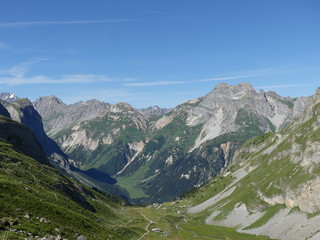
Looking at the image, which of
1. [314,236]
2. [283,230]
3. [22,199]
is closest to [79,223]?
[22,199]

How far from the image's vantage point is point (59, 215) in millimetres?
85062

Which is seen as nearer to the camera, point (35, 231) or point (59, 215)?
point (35, 231)

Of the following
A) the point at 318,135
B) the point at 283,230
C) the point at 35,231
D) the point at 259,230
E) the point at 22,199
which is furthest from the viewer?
the point at 318,135

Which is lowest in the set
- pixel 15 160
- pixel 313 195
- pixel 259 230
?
pixel 259 230

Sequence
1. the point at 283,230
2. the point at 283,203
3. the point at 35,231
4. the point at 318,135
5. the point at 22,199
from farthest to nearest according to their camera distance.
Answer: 1. the point at 318,135
2. the point at 283,203
3. the point at 283,230
4. the point at 22,199
5. the point at 35,231

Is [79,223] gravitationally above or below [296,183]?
above

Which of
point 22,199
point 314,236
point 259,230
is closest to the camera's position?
point 22,199

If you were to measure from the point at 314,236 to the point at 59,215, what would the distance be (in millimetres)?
92953

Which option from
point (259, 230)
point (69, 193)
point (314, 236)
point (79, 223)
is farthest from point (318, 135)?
point (79, 223)

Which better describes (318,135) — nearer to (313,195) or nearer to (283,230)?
(313,195)

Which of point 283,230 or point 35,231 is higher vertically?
point 35,231

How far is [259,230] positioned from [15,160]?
11850cm

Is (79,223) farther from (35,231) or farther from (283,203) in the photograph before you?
(283,203)

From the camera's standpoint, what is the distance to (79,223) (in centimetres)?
8825
